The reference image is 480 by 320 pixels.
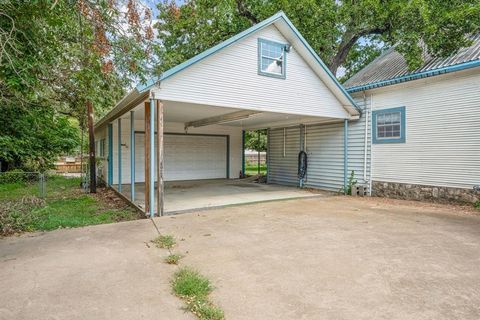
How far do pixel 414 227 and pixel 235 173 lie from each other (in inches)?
437

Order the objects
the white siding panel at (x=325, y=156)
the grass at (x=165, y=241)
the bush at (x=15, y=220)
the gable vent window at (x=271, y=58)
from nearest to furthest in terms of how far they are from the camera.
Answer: the grass at (x=165, y=241) < the bush at (x=15, y=220) < the gable vent window at (x=271, y=58) < the white siding panel at (x=325, y=156)

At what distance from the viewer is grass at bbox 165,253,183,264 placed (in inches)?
158

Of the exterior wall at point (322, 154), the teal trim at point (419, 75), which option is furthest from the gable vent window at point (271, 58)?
the exterior wall at point (322, 154)

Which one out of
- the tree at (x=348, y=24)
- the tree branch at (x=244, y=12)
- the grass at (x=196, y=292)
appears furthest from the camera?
the tree branch at (x=244, y=12)

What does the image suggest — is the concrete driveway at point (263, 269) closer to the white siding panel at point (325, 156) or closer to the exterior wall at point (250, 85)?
the exterior wall at point (250, 85)

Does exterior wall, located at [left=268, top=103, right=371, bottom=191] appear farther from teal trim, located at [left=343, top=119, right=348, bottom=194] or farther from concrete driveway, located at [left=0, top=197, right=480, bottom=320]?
concrete driveway, located at [left=0, top=197, right=480, bottom=320]

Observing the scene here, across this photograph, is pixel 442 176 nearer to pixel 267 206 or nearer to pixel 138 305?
pixel 267 206

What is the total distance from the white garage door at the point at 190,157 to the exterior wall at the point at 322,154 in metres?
2.82

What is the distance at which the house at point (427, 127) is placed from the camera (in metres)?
7.78

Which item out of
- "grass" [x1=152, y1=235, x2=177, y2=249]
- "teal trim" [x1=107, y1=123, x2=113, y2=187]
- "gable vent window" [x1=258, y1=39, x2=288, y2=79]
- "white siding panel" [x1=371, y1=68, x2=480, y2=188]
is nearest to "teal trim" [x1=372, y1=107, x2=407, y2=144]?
"white siding panel" [x1=371, y1=68, x2=480, y2=188]

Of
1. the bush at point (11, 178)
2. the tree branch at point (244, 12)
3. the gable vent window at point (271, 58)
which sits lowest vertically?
the bush at point (11, 178)

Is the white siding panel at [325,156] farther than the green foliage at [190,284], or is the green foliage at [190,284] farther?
the white siding panel at [325,156]

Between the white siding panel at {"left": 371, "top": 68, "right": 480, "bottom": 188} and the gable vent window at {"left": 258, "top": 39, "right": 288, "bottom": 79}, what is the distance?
3.46 meters

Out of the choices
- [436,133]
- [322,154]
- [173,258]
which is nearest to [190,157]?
[322,154]
